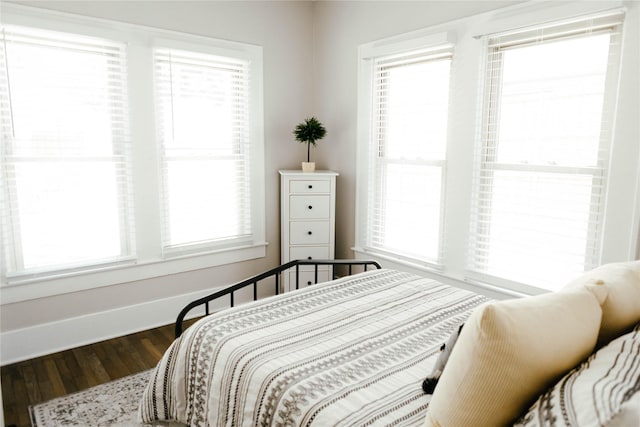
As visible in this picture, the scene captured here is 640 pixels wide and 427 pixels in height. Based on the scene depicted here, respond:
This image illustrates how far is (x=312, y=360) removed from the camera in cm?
154

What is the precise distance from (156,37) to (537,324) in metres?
3.15

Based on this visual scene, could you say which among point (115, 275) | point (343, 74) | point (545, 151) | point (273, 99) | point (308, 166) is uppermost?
point (343, 74)

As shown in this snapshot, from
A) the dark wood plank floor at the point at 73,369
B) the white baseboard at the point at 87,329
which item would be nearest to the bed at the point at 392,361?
the dark wood plank floor at the point at 73,369

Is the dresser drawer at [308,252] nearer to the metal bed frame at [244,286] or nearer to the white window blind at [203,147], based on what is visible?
the white window blind at [203,147]

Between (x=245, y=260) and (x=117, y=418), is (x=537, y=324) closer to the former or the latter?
(x=117, y=418)

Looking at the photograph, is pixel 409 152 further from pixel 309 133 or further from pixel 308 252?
pixel 308 252

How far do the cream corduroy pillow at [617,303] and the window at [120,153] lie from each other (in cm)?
289

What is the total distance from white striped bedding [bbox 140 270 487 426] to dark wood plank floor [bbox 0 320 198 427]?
87 centimetres

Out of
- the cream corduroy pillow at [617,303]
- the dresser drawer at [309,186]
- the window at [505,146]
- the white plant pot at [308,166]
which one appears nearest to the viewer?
the cream corduroy pillow at [617,303]

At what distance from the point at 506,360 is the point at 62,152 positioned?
2970 mm

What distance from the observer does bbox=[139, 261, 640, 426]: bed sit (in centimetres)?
92

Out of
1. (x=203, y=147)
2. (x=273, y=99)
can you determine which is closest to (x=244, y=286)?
(x=203, y=147)

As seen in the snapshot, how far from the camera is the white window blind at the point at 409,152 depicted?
316cm

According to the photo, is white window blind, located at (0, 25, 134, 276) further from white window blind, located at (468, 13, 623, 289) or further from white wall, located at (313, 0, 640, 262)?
white window blind, located at (468, 13, 623, 289)
